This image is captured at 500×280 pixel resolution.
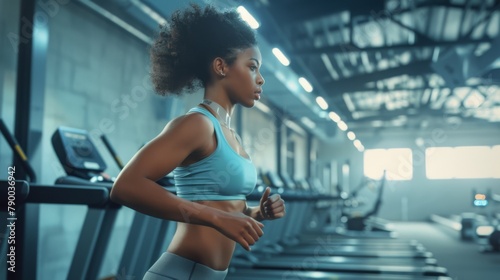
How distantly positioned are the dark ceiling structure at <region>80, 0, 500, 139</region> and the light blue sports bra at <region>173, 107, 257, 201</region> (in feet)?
7.26

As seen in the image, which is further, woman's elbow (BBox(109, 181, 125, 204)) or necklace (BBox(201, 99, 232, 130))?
necklace (BBox(201, 99, 232, 130))

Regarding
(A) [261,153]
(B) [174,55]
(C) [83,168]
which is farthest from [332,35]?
(B) [174,55]

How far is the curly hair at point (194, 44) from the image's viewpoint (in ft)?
3.62

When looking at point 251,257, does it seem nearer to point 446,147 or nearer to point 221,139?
point 221,139

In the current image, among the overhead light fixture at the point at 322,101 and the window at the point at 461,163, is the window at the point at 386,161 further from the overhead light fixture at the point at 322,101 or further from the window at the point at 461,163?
the overhead light fixture at the point at 322,101

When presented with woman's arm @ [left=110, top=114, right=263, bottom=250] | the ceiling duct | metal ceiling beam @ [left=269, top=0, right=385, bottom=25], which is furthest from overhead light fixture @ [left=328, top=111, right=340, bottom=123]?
woman's arm @ [left=110, top=114, right=263, bottom=250]

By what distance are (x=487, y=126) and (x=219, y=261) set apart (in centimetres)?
1555

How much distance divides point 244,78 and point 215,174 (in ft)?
0.77

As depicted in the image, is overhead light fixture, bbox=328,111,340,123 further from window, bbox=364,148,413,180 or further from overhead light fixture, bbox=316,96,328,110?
window, bbox=364,148,413,180

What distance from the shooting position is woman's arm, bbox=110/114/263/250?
886 millimetres

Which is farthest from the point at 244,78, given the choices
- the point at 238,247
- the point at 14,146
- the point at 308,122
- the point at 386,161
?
the point at 386,161

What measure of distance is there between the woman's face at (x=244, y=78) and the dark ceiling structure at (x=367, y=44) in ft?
6.79

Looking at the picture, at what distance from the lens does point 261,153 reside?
1041 cm

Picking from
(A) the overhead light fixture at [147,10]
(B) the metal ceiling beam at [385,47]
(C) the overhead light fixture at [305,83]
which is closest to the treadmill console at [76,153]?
(A) the overhead light fixture at [147,10]
